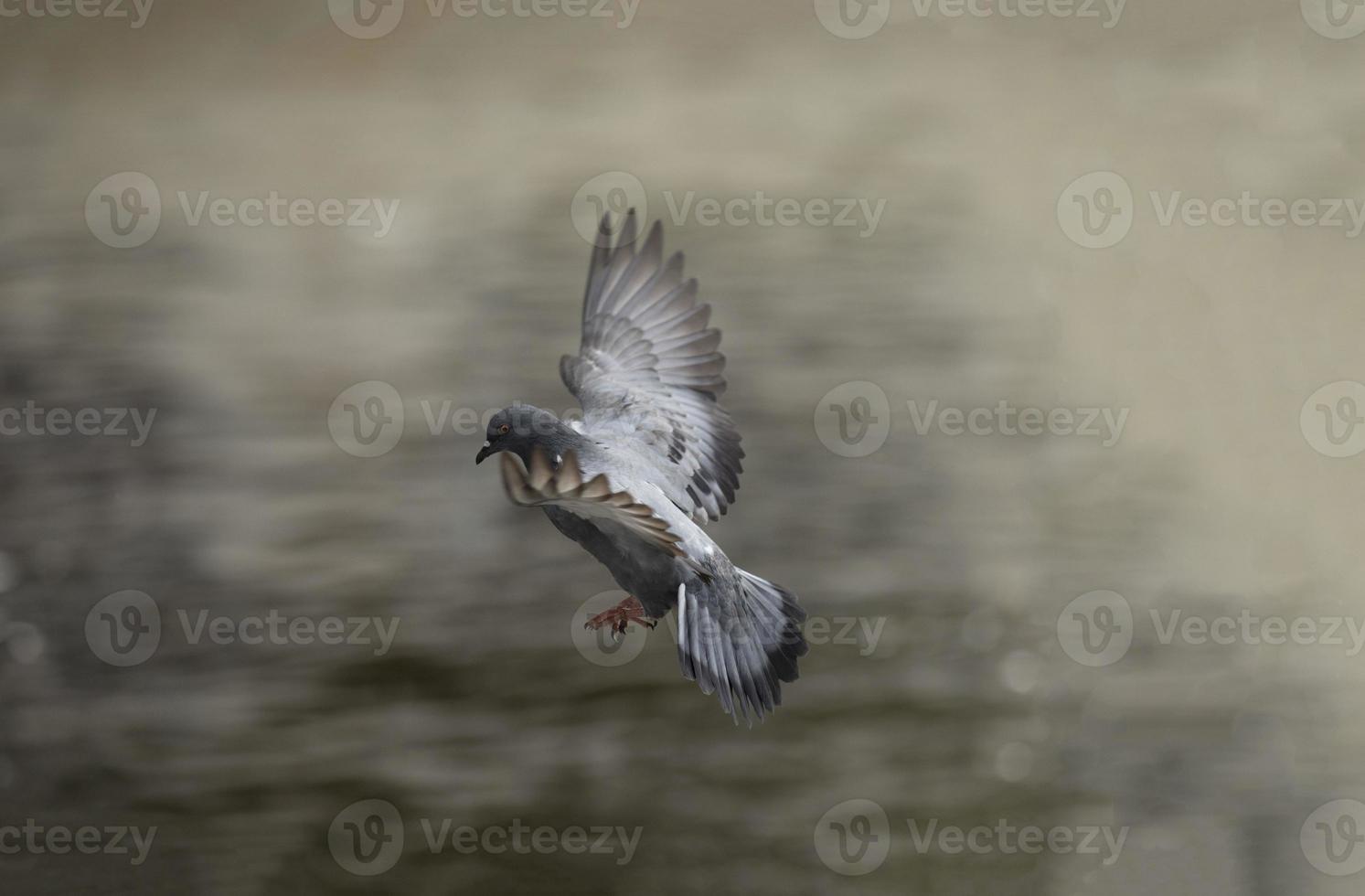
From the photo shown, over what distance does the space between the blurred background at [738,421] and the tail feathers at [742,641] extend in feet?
3.86

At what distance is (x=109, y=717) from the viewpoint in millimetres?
3480

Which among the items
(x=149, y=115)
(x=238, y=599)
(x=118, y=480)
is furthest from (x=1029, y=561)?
(x=149, y=115)

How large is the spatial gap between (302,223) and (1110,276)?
236cm

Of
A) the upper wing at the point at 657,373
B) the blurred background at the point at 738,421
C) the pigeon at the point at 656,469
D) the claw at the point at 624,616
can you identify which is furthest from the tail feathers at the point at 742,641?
the blurred background at the point at 738,421

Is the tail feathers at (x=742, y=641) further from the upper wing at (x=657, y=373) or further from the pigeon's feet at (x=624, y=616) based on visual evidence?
the upper wing at (x=657, y=373)

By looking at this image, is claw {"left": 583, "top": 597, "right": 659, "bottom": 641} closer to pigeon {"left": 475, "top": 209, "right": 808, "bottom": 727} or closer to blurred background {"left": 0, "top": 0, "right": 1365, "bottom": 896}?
pigeon {"left": 475, "top": 209, "right": 808, "bottom": 727}

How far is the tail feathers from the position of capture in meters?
2.18

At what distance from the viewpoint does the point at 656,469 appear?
7.92 feet

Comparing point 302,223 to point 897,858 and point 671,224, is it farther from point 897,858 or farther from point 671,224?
point 897,858

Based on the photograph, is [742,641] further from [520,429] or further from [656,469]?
[520,429]

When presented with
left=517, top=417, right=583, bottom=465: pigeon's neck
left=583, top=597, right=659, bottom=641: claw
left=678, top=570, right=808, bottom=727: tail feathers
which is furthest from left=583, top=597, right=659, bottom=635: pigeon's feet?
left=517, top=417, right=583, bottom=465: pigeon's neck

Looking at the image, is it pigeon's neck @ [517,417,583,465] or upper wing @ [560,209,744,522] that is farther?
upper wing @ [560,209,744,522]

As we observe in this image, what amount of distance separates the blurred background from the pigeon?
37.9 inches

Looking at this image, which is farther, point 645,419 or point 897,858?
point 897,858
